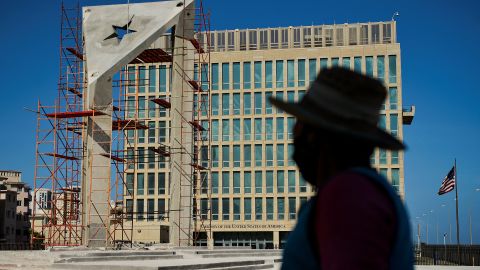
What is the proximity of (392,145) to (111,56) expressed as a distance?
114ft

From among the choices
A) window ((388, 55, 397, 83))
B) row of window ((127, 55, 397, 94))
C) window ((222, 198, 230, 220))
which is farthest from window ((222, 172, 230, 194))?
window ((388, 55, 397, 83))

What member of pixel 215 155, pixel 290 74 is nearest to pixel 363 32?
pixel 290 74

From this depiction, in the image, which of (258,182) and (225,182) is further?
(225,182)

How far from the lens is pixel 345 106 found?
164 centimetres

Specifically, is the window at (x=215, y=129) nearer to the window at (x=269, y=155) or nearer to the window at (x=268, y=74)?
the window at (x=269, y=155)

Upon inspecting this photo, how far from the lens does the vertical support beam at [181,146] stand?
37.8 metres

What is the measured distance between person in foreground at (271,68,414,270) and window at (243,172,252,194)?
7140 centimetres

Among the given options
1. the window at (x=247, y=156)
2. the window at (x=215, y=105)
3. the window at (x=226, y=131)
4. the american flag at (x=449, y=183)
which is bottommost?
the american flag at (x=449, y=183)

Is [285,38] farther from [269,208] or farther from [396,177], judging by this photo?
[396,177]

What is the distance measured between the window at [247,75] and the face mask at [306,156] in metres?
72.6

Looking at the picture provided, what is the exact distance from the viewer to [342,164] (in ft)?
5.64

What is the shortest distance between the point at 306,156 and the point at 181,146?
119 feet

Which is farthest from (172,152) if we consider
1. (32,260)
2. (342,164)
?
(342,164)

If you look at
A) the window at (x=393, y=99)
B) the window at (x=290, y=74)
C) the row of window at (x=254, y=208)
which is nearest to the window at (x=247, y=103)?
the window at (x=290, y=74)
